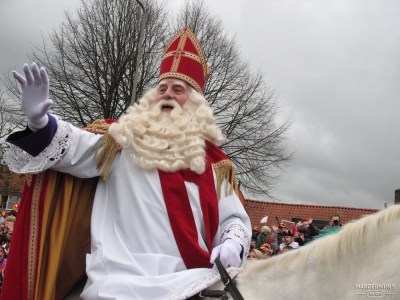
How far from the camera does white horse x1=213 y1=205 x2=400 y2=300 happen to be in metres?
1.71

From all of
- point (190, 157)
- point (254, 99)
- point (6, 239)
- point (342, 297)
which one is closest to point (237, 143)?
point (254, 99)

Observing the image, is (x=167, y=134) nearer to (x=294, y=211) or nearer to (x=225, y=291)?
(x=225, y=291)

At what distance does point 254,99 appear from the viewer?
17.0 m

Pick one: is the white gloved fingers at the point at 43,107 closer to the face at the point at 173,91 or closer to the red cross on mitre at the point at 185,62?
the face at the point at 173,91

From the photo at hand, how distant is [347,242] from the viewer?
1.85 m

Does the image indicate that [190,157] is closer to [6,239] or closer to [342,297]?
[342,297]

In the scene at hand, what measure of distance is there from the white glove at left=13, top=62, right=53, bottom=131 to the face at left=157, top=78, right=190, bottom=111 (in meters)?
1.02

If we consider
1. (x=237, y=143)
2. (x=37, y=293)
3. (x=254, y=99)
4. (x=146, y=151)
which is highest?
(x=254, y=99)

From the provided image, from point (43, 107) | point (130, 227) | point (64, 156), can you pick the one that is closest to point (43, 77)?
point (43, 107)

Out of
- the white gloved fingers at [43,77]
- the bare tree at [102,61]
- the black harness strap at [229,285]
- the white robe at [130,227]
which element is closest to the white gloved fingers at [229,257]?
the white robe at [130,227]

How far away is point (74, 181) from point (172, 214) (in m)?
0.81

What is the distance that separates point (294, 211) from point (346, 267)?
16177 millimetres

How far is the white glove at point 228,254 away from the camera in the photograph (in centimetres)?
256

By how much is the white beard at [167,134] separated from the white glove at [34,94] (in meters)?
0.56
